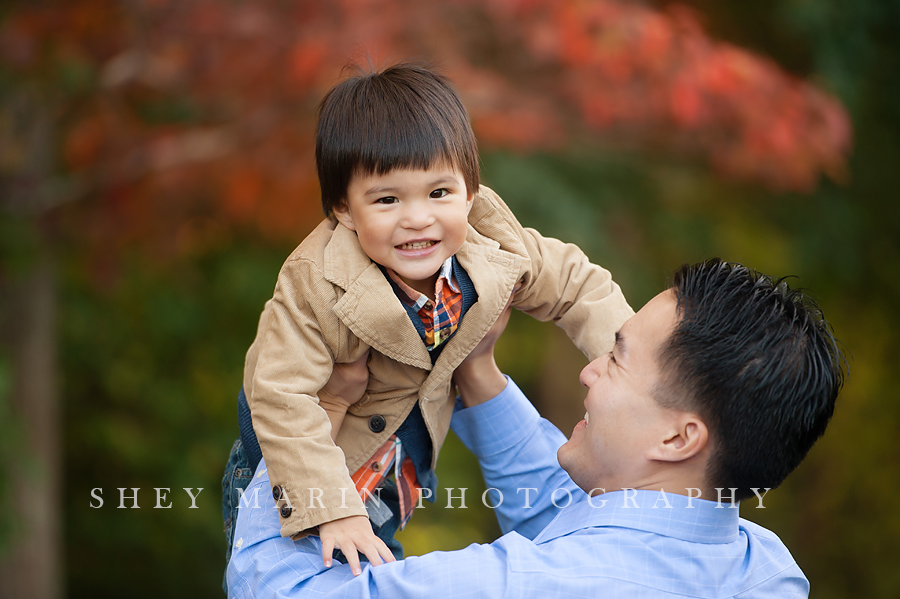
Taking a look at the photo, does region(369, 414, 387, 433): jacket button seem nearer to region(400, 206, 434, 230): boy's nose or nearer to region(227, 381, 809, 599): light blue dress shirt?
region(227, 381, 809, 599): light blue dress shirt

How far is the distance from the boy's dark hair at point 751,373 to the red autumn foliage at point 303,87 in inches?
80.7

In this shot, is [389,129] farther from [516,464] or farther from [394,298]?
[516,464]

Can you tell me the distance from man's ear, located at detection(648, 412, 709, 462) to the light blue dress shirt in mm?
80

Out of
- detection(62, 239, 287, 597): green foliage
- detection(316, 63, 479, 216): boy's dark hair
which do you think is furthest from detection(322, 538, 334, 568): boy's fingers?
detection(62, 239, 287, 597): green foliage

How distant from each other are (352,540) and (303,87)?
7.46 ft

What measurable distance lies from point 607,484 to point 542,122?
2402 mm

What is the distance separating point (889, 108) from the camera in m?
5.26

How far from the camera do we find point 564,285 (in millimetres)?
1808

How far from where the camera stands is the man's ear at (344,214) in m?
1.66

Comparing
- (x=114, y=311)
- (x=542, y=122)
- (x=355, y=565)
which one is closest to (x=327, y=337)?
→ (x=355, y=565)

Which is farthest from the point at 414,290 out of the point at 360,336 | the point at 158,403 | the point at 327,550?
the point at 158,403

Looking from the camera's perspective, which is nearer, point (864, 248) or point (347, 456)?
point (347, 456)

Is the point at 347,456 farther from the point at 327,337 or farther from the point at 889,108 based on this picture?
the point at 889,108

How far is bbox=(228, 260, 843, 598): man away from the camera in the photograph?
142cm
